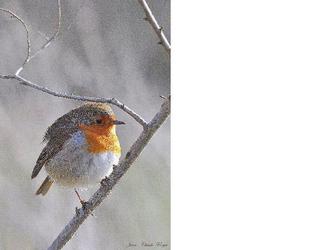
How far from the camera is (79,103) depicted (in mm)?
1854

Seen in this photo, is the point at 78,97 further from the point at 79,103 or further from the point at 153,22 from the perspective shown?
the point at 153,22

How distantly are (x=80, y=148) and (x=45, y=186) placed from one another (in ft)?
0.45

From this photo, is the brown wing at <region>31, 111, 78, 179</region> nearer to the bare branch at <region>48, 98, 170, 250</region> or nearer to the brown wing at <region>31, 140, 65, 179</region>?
the brown wing at <region>31, 140, 65, 179</region>

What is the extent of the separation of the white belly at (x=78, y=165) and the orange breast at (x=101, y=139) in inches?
0.5

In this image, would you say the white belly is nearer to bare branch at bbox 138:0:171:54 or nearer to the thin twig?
the thin twig

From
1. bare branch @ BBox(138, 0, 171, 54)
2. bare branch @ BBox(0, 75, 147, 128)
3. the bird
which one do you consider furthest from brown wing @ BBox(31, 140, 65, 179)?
bare branch @ BBox(138, 0, 171, 54)

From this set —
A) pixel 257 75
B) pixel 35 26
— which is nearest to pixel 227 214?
pixel 257 75

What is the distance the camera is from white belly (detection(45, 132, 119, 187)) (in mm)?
1837

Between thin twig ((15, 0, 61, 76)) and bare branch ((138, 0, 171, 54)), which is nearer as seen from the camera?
thin twig ((15, 0, 61, 76))

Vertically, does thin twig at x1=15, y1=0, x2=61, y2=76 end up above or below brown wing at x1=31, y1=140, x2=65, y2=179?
above

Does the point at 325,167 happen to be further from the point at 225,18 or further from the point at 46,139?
the point at 46,139

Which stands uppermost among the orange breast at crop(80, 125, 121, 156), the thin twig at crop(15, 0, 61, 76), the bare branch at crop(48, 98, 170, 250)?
the thin twig at crop(15, 0, 61, 76)

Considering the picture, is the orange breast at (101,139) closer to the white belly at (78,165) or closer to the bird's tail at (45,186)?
the white belly at (78,165)

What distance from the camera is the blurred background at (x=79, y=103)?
5.90ft
